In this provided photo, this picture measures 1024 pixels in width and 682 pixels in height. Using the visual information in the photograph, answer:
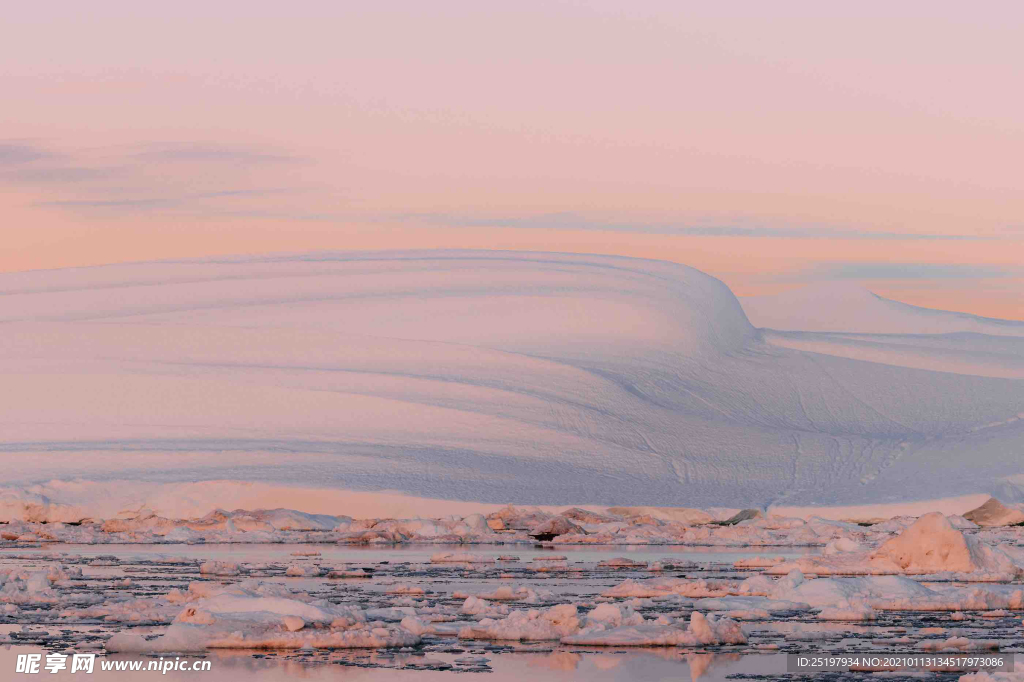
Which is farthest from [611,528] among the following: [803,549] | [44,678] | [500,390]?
[44,678]

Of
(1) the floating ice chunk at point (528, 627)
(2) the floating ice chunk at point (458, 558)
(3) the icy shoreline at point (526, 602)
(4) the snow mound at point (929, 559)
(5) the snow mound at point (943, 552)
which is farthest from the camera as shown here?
(2) the floating ice chunk at point (458, 558)

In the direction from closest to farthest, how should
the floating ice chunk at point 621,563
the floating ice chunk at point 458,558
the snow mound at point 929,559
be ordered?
the snow mound at point 929,559 < the floating ice chunk at point 621,563 < the floating ice chunk at point 458,558

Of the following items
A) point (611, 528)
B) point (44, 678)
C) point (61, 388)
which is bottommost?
point (44, 678)

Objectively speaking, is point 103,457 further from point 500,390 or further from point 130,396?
point 500,390

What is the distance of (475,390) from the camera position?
200 ft

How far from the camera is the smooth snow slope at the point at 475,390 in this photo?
5509 cm

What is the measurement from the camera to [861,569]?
82.2 feet

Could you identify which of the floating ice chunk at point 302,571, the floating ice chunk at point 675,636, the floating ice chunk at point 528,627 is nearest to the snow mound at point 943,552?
the floating ice chunk at point 302,571

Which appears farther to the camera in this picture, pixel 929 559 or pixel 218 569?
pixel 929 559

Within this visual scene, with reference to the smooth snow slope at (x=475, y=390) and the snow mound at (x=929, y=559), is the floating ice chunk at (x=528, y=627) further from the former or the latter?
the smooth snow slope at (x=475, y=390)

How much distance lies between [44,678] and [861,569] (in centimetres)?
1546

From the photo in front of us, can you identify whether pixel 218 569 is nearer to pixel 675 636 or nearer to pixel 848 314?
pixel 675 636

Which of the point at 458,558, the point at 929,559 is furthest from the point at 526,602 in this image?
the point at 458,558

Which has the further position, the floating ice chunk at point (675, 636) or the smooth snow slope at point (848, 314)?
the smooth snow slope at point (848, 314)
